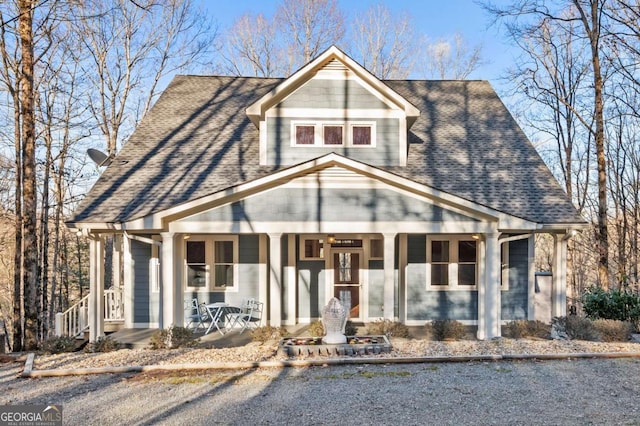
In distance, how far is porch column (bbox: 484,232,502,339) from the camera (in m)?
9.36

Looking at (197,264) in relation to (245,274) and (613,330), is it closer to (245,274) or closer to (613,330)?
(245,274)

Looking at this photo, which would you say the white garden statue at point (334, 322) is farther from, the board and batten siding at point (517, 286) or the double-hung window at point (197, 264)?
the board and batten siding at point (517, 286)

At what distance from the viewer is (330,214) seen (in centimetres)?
956

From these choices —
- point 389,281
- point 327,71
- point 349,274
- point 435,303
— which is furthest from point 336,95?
point 435,303

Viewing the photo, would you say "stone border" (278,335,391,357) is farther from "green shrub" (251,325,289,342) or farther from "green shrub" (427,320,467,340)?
"green shrub" (427,320,467,340)

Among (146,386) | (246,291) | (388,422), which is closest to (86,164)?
(246,291)

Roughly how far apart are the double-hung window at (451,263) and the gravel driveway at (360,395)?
377 cm

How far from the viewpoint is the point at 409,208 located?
377 inches

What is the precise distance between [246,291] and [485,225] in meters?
5.90

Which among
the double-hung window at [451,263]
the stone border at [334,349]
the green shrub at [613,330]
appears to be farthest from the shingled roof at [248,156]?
the stone border at [334,349]

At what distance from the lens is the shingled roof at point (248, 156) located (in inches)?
410

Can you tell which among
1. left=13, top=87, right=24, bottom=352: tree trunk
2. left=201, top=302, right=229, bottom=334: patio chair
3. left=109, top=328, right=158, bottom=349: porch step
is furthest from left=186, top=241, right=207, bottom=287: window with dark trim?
left=13, top=87, right=24, bottom=352: tree trunk

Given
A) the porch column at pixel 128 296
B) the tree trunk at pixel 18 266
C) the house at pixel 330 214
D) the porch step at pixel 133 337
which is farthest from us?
the tree trunk at pixel 18 266

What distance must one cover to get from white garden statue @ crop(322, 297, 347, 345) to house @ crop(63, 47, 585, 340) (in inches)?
55.1
